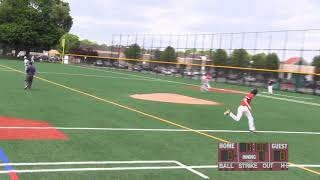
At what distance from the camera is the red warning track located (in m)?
13.3

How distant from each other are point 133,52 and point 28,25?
20844mm

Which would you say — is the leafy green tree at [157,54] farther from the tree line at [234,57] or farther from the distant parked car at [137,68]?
the distant parked car at [137,68]

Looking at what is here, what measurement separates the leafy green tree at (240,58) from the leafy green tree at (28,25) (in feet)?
134

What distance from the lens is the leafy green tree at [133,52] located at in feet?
240

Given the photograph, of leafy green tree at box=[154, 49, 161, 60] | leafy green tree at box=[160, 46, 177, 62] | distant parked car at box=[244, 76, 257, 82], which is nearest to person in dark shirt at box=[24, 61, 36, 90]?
distant parked car at box=[244, 76, 257, 82]

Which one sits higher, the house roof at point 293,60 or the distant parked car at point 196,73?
the house roof at point 293,60

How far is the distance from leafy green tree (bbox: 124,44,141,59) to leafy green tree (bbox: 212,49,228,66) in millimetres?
17466

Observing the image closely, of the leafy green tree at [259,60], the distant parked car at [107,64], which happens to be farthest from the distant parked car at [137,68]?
the leafy green tree at [259,60]

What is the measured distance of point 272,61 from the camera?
49562 mm

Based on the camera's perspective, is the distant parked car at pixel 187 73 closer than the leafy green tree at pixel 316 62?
No

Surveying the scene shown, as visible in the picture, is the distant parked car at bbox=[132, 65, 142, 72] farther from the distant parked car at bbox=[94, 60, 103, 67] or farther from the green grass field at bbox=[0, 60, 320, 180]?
the green grass field at bbox=[0, 60, 320, 180]

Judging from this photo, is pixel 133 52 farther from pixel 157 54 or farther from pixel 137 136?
pixel 137 136

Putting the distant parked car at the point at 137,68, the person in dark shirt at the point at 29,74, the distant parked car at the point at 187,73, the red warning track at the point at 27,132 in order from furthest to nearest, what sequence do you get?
1. the distant parked car at the point at 137,68
2. the distant parked car at the point at 187,73
3. the person in dark shirt at the point at 29,74
4. the red warning track at the point at 27,132
